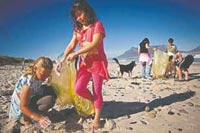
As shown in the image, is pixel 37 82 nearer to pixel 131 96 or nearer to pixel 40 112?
pixel 40 112

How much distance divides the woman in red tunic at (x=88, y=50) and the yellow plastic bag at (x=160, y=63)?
2.72 meters

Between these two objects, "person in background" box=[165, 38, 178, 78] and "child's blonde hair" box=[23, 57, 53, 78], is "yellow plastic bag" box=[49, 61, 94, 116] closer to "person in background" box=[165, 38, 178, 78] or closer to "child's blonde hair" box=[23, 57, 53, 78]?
"child's blonde hair" box=[23, 57, 53, 78]

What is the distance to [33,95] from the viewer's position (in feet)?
5.86

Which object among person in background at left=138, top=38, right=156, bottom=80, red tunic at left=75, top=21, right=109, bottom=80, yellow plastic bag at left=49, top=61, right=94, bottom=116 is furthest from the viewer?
person in background at left=138, top=38, right=156, bottom=80

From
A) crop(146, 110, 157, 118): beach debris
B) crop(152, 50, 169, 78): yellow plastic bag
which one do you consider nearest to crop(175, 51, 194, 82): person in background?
crop(152, 50, 169, 78): yellow plastic bag

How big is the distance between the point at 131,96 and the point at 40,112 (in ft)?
3.93

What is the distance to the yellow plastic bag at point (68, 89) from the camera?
1.93 metres

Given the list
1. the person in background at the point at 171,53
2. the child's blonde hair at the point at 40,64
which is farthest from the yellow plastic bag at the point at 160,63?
the child's blonde hair at the point at 40,64

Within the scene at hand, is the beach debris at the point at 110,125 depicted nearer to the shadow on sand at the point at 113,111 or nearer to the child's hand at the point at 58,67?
the shadow on sand at the point at 113,111

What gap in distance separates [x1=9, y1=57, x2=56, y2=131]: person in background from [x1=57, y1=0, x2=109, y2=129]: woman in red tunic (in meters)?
0.17

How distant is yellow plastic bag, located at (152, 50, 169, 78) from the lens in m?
4.31

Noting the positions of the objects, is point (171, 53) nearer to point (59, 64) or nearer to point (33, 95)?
point (59, 64)

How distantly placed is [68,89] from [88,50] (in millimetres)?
436

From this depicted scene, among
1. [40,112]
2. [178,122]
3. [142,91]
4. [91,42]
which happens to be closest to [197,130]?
[178,122]
